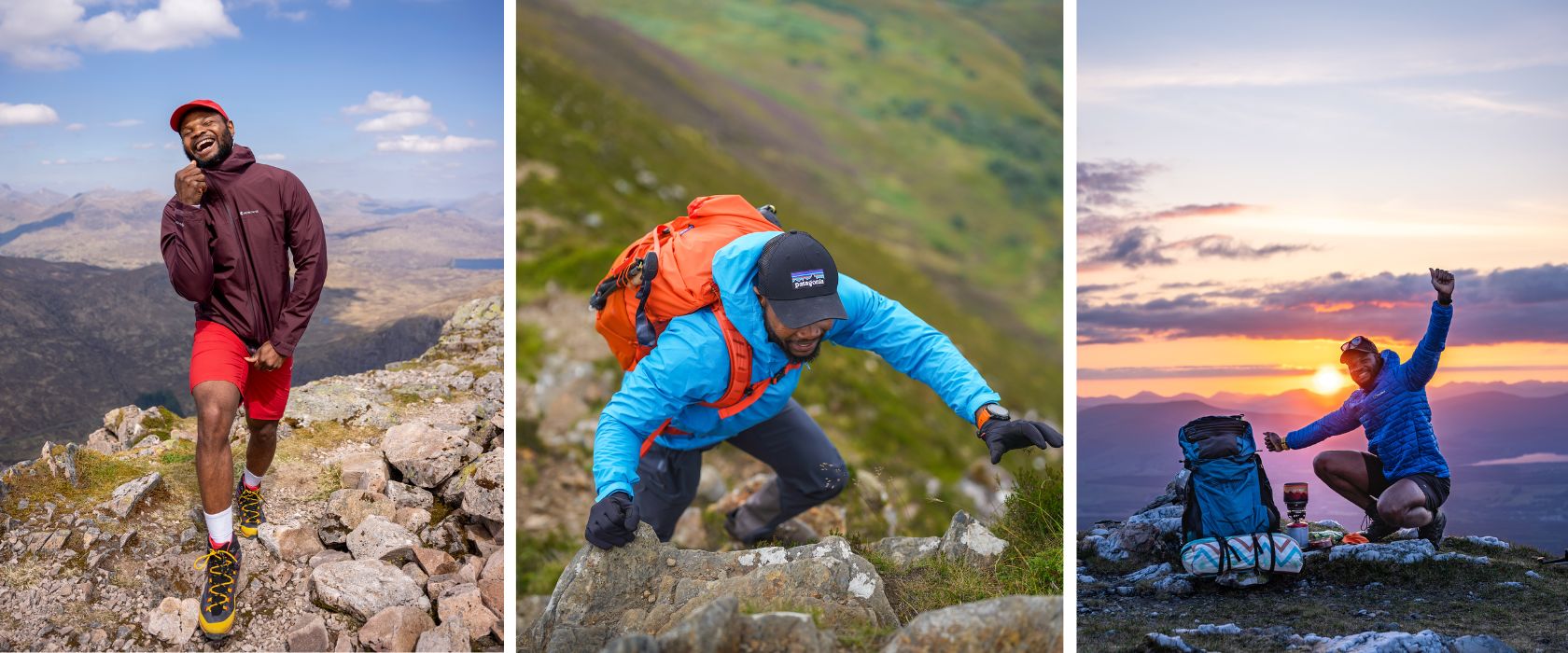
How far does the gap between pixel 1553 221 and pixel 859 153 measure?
6.94 m

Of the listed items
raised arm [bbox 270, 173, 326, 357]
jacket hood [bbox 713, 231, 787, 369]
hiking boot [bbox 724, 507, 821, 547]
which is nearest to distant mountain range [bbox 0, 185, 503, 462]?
raised arm [bbox 270, 173, 326, 357]

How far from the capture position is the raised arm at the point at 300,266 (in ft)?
14.9

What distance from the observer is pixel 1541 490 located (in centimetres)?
512

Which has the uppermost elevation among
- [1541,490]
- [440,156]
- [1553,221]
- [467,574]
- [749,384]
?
[440,156]

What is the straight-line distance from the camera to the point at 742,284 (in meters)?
4.02

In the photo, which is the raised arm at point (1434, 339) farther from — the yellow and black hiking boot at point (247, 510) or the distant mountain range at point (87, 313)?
the yellow and black hiking boot at point (247, 510)

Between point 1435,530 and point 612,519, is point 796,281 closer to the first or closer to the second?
point 612,519

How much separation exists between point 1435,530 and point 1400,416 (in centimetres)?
67

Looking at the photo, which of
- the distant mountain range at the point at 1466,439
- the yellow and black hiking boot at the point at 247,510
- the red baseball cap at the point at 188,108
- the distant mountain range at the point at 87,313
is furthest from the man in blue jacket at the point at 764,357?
the red baseball cap at the point at 188,108

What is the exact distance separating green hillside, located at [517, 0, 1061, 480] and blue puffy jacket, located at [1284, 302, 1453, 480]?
2.78 metres

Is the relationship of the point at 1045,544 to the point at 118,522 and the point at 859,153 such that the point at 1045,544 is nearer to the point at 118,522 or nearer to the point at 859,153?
the point at 118,522

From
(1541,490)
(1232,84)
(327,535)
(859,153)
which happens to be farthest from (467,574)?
(859,153)

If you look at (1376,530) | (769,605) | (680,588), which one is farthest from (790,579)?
(1376,530)

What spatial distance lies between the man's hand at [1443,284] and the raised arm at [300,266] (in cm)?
560
